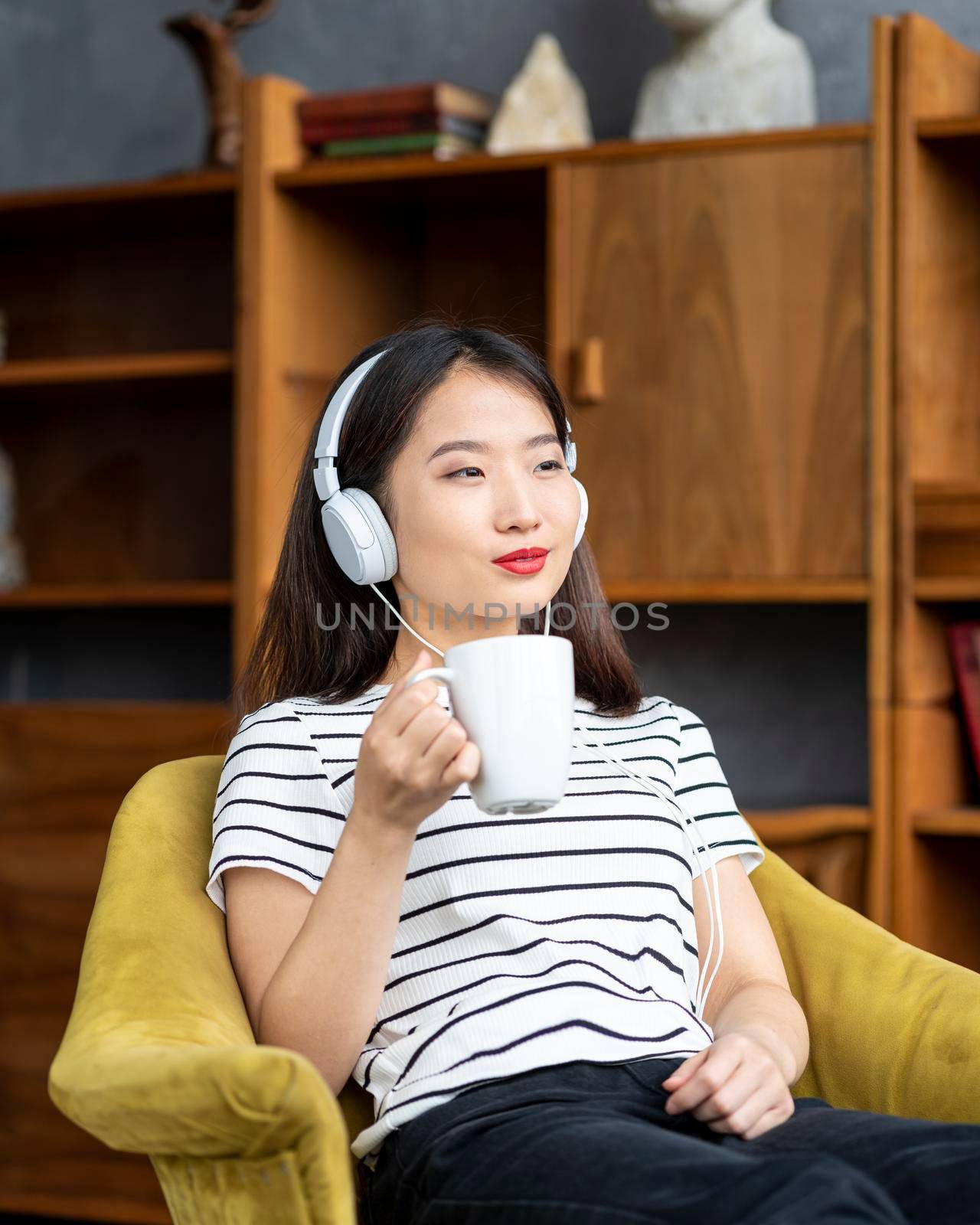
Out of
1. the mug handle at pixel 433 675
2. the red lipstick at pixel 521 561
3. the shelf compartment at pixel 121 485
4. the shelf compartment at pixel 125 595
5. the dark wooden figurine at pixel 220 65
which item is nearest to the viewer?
the mug handle at pixel 433 675

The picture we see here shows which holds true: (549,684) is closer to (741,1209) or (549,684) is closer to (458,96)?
(741,1209)

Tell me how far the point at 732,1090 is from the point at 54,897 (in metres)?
1.71

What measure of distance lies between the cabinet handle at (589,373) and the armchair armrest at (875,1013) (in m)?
1.02

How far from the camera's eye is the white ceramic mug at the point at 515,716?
1.00 meters

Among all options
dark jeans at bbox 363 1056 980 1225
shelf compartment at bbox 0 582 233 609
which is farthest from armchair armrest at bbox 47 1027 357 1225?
shelf compartment at bbox 0 582 233 609

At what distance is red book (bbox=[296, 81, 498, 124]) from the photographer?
2.44 meters

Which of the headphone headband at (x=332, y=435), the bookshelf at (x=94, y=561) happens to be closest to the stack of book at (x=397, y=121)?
the bookshelf at (x=94, y=561)

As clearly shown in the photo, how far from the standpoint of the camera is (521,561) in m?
1.26

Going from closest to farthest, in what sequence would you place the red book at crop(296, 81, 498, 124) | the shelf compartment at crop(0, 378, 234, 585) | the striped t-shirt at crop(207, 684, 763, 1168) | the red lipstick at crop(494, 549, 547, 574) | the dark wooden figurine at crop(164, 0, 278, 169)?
1. the striped t-shirt at crop(207, 684, 763, 1168)
2. the red lipstick at crop(494, 549, 547, 574)
3. the red book at crop(296, 81, 498, 124)
4. the dark wooden figurine at crop(164, 0, 278, 169)
5. the shelf compartment at crop(0, 378, 234, 585)

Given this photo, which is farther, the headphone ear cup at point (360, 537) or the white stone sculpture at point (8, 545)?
the white stone sculpture at point (8, 545)

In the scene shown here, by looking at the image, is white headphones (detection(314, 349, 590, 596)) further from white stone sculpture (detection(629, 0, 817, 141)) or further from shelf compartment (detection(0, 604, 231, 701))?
shelf compartment (detection(0, 604, 231, 701))

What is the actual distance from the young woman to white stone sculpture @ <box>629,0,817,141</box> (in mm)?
1068

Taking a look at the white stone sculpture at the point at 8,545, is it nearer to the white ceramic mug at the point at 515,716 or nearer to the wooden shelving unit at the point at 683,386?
the wooden shelving unit at the point at 683,386

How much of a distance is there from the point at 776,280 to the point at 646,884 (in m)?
1.24
